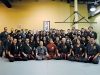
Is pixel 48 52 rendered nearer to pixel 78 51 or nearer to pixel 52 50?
pixel 52 50

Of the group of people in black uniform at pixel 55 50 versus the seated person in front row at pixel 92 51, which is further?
the group of people in black uniform at pixel 55 50

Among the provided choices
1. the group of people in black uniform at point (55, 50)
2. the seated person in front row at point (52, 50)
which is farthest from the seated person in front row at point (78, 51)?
the seated person in front row at point (52, 50)

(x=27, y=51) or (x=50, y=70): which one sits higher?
(x=27, y=51)

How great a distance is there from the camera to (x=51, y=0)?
12859 millimetres

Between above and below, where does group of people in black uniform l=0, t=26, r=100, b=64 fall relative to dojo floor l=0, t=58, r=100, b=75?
above

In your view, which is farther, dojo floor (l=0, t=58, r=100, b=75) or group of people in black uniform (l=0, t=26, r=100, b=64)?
group of people in black uniform (l=0, t=26, r=100, b=64)

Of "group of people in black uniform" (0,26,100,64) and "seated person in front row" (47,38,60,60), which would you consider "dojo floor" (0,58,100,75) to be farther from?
"seated person in front row" (47,38,60,60)

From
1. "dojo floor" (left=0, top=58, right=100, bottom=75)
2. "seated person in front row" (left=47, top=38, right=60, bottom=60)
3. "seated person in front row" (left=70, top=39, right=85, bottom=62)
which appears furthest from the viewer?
"seated person in front row" (left=47, top=38, right=60, bottom=60)

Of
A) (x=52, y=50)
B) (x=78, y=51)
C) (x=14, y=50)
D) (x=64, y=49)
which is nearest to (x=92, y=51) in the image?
(x=78, y=51)

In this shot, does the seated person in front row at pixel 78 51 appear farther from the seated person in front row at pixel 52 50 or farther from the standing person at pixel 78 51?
the seated person in front row at pixel 52 50

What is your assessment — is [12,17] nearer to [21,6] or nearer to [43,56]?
[21,6]

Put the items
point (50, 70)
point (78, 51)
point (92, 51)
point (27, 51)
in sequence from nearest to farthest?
1. point (50, 70)
2. point (92, 51)
3. point (78, 51)
4. point (27, 51)

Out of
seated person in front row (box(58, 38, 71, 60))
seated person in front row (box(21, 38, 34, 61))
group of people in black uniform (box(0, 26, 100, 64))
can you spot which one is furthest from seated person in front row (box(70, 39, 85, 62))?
seated person in front row (box(21, 38, 34, 61))

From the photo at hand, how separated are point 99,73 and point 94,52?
2055 mm
